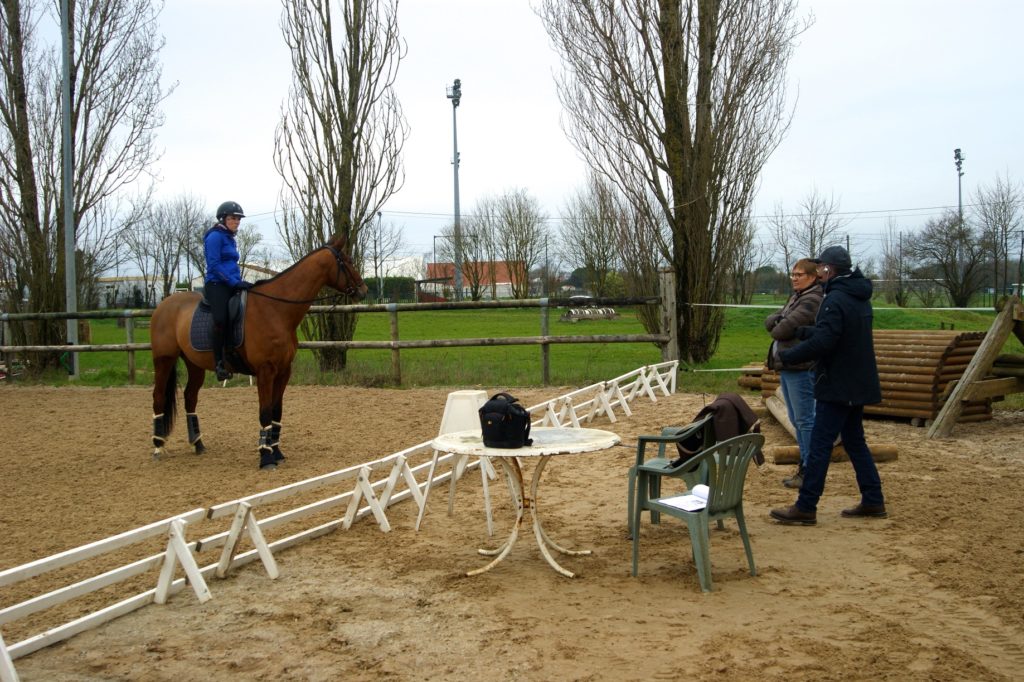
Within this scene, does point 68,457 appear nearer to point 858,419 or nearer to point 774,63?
point 858,419

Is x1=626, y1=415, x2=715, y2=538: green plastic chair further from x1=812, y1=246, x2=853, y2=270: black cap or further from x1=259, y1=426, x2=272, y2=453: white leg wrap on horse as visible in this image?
x1=259, y1=426, x2=272, y2=453: white leg wrap on horse

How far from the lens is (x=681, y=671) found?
11.8 ft

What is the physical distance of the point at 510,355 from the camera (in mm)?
23016

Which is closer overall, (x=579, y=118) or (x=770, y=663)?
(x=770, y=663)

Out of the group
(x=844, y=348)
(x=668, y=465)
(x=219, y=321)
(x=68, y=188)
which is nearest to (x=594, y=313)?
(x=68, y=188)

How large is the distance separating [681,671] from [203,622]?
7.44 feet

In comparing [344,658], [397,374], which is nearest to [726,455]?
[344,658]

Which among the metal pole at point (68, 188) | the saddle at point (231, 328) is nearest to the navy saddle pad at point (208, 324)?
the saddle at point (231, 328)

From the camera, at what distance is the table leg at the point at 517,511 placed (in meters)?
4.99

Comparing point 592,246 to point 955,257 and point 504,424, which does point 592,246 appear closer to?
point 955,257

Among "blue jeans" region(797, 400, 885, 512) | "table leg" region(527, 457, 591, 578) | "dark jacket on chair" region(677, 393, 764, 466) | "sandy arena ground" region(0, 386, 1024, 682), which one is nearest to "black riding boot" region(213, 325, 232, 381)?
"sandy arena ground" region(0, 386, 1024, 682)

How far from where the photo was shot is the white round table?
187 inches

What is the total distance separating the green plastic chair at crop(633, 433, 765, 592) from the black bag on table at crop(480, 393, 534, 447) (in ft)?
2.51

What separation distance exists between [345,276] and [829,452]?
496 cm
